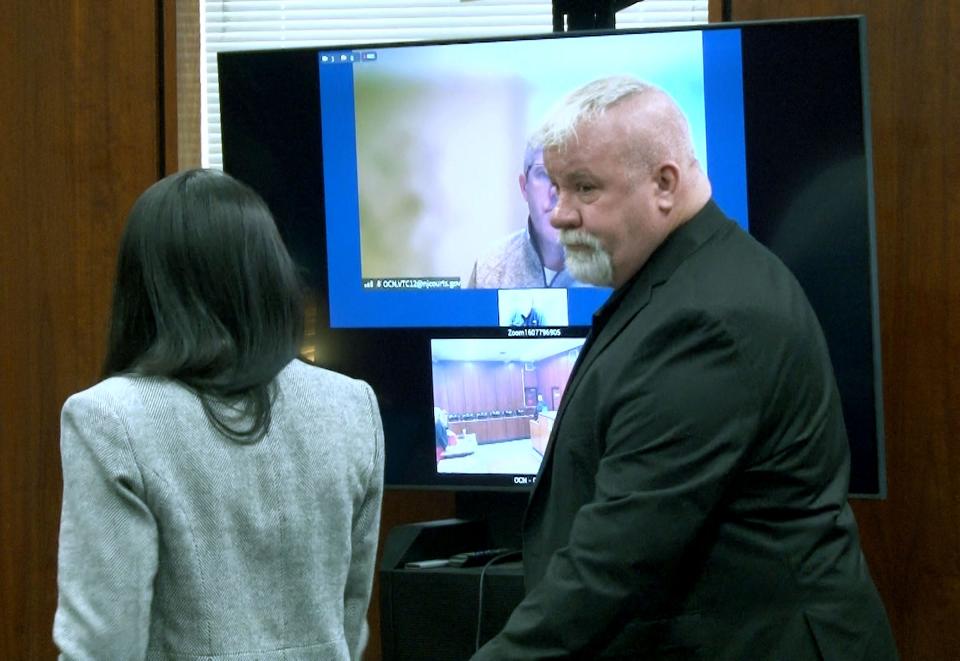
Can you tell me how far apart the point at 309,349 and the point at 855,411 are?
1.13 meters

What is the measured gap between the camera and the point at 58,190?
10.8 ft

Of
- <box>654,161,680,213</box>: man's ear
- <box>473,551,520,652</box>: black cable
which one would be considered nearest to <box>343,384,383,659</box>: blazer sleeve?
<box>654,161,680,213</box>: man's ear

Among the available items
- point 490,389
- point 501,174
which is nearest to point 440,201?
point 501,174

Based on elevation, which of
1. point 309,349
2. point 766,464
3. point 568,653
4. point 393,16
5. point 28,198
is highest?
point 393,16

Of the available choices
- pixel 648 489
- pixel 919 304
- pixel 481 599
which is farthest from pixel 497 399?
pixel 648 489

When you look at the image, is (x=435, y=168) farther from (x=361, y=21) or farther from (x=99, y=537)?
(x=99, y=537)

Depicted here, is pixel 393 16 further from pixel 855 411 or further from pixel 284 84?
pixel 855 411

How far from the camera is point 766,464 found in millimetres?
1775

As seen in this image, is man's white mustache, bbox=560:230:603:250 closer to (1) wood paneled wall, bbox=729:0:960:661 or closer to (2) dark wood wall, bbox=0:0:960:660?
(1) wood paneled wall, bbox=729:0:960:661

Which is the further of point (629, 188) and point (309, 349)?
point (309, 349)

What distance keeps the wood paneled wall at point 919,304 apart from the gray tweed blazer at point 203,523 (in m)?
1.45

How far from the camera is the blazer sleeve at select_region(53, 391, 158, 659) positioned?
1637 millimetres

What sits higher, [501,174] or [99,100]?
[99,100]

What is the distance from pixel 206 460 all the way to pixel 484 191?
4.31 feet
